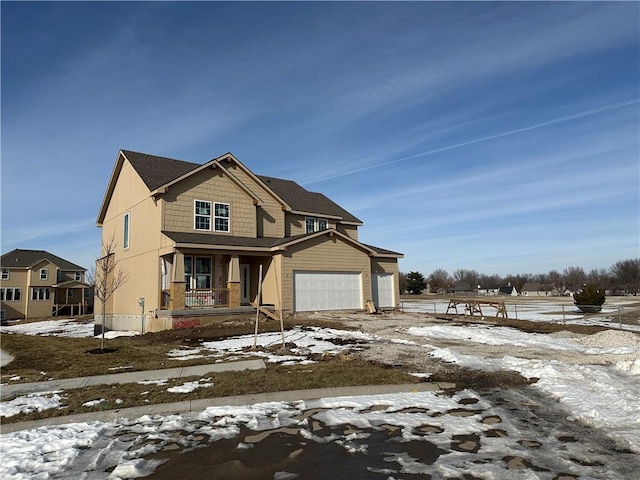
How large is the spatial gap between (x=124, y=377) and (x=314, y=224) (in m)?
19.8

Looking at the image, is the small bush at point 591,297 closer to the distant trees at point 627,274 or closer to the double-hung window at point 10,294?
the double-hung window at point 10,294

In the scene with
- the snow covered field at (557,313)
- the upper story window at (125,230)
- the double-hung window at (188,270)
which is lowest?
the snow covered field at (557,313)

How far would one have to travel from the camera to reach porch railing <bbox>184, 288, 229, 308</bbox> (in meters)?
19.8

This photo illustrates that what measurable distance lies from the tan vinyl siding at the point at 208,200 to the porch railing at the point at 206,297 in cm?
316

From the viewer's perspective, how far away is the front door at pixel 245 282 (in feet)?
76.6

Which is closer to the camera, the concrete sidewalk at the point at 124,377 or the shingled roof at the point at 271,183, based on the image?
the concrete sidewalk at the point at 124,377

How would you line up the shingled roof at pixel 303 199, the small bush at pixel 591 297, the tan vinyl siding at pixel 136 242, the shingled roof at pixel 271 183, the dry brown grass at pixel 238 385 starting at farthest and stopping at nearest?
1. the small bush at pixel 591 297
2. the shingled roof at pixel 303 199
3. the shingled roof at pixel 271 183
4. the tan vinyl siding at pixel 136 242
5. the dry brown grass at pixel 238 385

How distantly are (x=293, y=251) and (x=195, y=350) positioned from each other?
997 cm

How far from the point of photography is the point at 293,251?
22.1 m

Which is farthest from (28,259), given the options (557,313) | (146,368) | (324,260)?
(557,313)

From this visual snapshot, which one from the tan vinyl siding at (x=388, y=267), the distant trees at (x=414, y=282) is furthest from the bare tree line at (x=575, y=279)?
the tan vinyl siding at (x=388, y=267)

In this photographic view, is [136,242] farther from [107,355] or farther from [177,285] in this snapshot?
[107,355]

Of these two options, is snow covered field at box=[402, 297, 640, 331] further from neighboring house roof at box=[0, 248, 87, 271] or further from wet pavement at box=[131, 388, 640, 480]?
neighboring house roof at box=[0, 248, 87, 271]

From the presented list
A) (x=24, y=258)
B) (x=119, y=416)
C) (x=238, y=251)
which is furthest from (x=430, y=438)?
(x=24, y=258)
